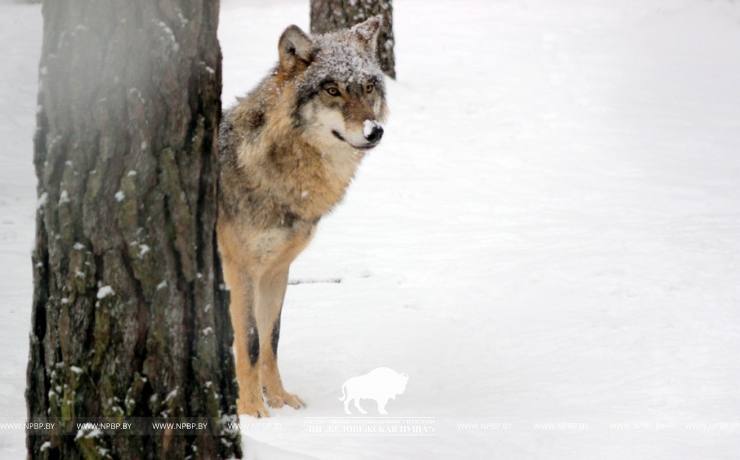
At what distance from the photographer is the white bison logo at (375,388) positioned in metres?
4.22


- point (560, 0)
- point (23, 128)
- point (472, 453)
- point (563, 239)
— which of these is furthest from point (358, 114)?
point (560, 0)

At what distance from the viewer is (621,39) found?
53.1ft

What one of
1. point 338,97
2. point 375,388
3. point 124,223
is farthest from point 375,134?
point 124,223

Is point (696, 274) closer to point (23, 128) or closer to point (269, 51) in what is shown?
point (23, 128)

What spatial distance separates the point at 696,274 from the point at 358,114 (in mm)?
3395

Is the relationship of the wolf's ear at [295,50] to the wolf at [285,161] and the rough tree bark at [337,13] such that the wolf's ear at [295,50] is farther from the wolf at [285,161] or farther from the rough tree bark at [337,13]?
the rough tree bark at [337,13]

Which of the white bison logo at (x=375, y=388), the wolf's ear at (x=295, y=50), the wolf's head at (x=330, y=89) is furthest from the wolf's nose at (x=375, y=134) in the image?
the white bison logo at (x=375, y=388)

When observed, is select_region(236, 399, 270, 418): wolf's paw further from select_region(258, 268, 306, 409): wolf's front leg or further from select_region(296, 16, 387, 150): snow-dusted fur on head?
select_region(296, 16, 387, 150): snow-dusted fur on head

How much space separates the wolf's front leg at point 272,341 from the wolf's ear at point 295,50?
1272 millimetres

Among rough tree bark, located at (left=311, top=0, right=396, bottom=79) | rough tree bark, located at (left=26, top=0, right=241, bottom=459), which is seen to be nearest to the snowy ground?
rough tree bark, located at (left=26, top=0, right=241, bottom=459)

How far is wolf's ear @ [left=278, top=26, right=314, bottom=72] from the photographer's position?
4352 mm

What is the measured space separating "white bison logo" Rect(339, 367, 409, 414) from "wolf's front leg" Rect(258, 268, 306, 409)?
1.63 feet

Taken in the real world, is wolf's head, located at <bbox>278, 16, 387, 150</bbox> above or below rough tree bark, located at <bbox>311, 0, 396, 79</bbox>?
above

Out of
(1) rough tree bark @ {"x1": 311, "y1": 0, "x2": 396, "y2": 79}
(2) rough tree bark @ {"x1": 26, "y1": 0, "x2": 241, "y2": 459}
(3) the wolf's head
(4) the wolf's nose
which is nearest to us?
(2) rough tree bark @ {"x1": 26, "y1": 0, "x2": 241, "y2": 459}
